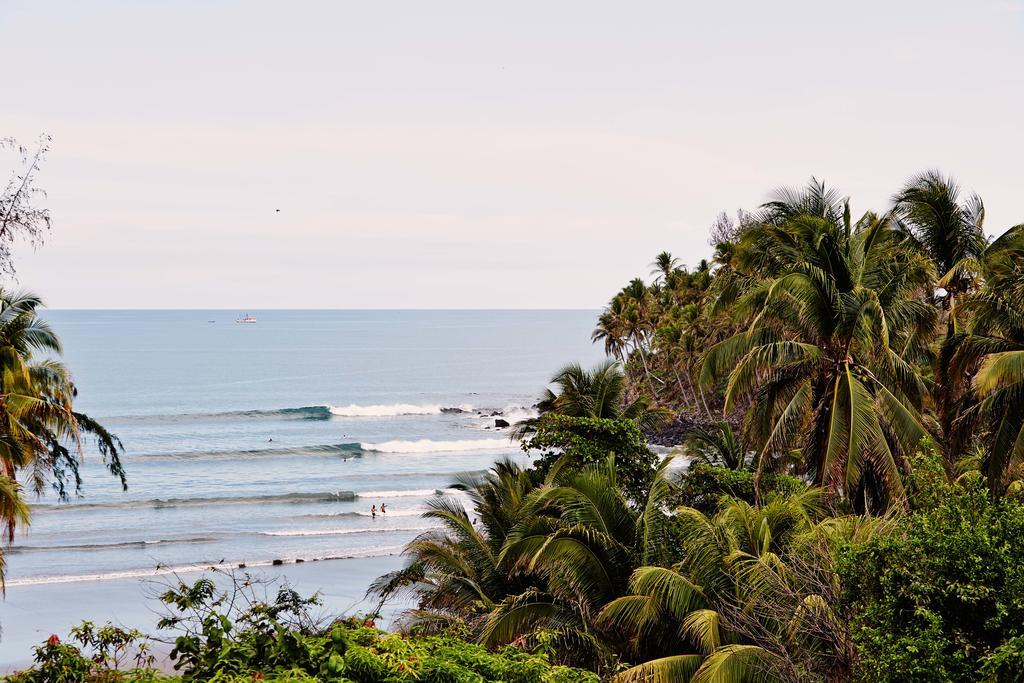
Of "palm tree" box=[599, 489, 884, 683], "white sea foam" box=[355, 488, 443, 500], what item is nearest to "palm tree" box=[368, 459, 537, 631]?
"palm tree" box=[599, 489, 884, 683]

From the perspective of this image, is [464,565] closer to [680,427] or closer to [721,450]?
[721,450]

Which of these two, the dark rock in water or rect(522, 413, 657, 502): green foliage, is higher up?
rect(522, 413, 657, 502): green foliage

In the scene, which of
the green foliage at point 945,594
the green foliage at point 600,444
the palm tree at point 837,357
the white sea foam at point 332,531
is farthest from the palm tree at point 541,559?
the white sea foam at point 332,531

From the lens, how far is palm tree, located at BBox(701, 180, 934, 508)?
14.5 m

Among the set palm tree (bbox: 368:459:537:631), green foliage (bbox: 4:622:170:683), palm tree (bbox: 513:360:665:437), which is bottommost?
palm tree (bbox: 368:459:537:631)

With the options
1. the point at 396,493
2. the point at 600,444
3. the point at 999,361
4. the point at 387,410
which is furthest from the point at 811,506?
the point at 387,410

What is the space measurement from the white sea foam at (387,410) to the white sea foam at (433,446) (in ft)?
50.7

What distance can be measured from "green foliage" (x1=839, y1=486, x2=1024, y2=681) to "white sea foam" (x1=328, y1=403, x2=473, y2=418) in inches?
2664

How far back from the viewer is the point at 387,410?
77.8 metres

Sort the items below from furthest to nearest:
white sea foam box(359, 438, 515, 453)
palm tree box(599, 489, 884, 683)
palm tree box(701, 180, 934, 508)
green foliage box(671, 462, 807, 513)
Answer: white sea foam box(359, 438, 515, 453) < green foliage box(671, 462, 807, 513) < palm tree box(701, 180, 934, 508) < palm tree box(599, 489, 884, 683)

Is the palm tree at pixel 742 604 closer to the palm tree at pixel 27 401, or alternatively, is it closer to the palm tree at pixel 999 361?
the palm tree at pixel 999 361

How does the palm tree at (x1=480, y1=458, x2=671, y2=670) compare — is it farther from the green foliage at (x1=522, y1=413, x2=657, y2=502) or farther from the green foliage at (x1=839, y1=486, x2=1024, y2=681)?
the green foliage at (x1=839, y1=486, x2=1024, y2=681)

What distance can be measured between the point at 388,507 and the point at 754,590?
101 ft

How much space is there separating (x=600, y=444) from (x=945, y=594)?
10098 millimetres
